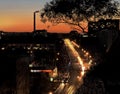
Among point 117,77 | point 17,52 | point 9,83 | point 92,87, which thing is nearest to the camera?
point 117,77

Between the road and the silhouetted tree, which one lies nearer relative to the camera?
the road

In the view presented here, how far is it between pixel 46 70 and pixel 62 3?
50.8 metres

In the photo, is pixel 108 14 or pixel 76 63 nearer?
pixel 76 63

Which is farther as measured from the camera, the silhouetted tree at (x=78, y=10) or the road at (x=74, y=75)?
the silhouetted tree at (x=78, y=10)

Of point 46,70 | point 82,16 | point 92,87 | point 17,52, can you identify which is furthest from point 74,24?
point 92,87

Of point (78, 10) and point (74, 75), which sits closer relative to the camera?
point (74, 75)

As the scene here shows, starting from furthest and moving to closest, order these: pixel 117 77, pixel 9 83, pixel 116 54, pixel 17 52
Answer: pixel 17 52, pixel 9 83, pixel 116 54, pixel 117 77

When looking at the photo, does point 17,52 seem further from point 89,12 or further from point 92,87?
point 89,12

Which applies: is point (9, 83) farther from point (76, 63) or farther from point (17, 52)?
point (76, 63)

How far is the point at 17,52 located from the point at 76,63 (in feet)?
23.3

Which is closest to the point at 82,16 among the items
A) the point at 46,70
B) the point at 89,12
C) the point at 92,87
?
the point at 89,12

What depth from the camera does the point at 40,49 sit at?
237ft

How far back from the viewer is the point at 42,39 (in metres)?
68.2

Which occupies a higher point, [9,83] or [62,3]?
[62,3]
